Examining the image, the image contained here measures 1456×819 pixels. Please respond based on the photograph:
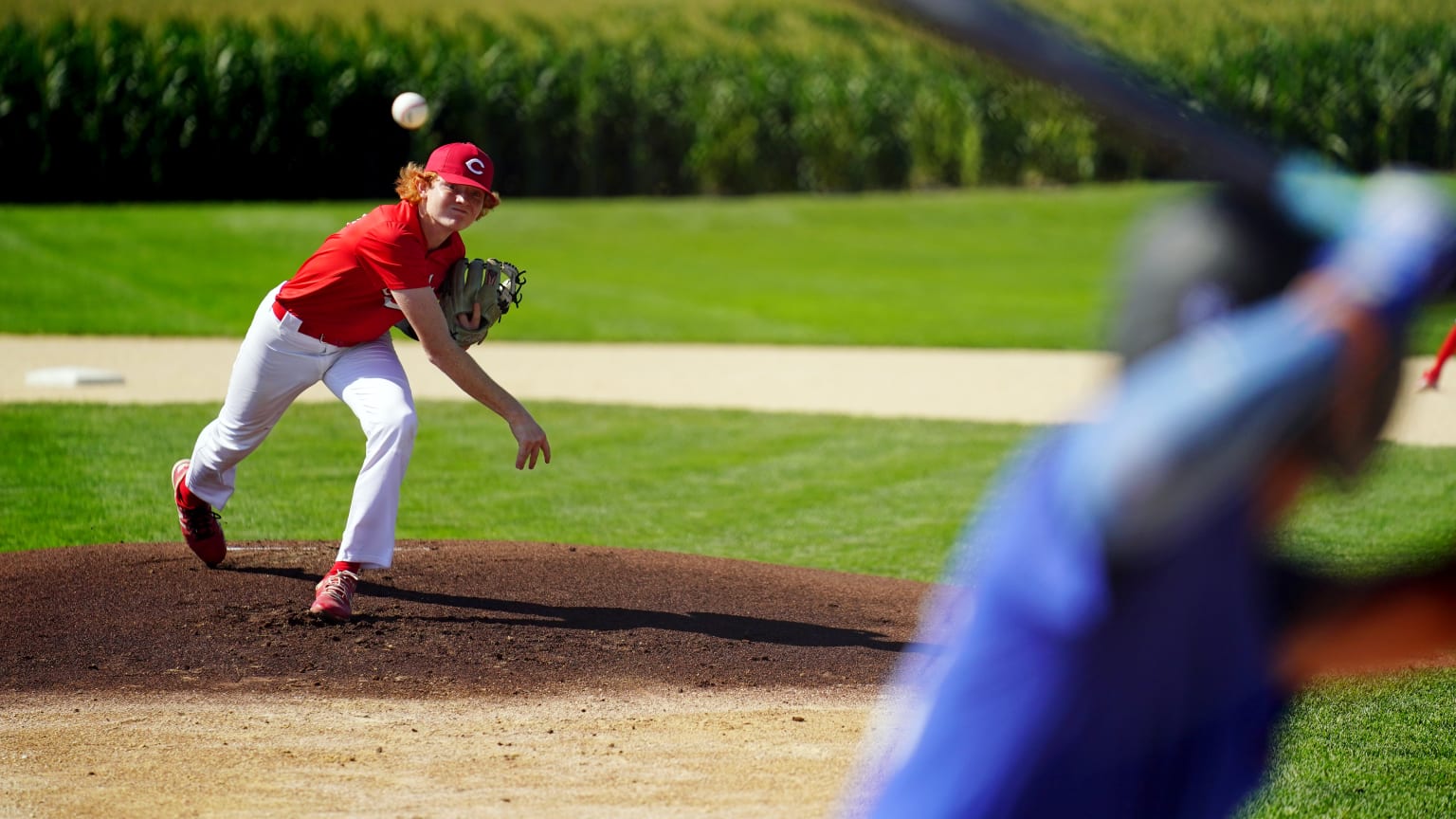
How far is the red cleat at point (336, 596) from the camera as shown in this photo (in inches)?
242

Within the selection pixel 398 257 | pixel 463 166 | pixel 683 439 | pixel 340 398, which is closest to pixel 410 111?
pixel 463 166

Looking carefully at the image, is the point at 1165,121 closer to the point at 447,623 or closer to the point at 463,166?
the point at 463,166

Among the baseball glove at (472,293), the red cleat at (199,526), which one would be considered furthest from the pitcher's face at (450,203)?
the red cleat at (199,526)

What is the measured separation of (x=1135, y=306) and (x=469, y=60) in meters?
33.5

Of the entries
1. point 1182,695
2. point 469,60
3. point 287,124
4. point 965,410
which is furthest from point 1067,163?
point 1182,695

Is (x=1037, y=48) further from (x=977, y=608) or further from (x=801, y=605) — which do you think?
(x=801, y=605)

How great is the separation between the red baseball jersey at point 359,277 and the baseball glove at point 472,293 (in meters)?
0.06

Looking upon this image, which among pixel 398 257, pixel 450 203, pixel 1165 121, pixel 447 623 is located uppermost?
pixel 1165 121

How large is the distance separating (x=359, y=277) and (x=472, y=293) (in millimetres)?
435

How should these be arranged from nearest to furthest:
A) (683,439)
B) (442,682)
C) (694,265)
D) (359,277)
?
(442,682) < (359,277) < (683,439) < (694,265)

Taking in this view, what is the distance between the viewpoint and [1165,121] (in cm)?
169

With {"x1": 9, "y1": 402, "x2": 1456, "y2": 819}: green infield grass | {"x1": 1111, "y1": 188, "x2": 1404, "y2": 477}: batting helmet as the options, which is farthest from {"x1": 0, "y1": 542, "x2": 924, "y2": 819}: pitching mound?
{"x1": 1111, "y1": 188, "x2": 1404, "y2": 477}: batting helmet

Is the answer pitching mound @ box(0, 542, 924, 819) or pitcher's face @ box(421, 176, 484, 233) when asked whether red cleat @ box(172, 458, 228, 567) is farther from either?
pitcher's face @ box(421, 176, 484, 233)

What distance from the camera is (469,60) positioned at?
3406cm
